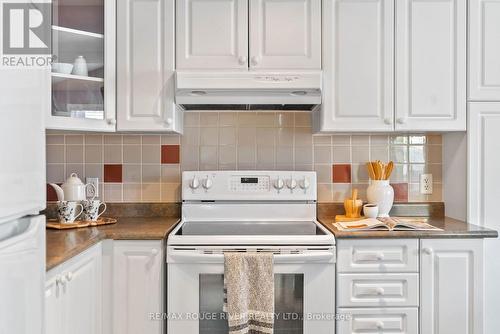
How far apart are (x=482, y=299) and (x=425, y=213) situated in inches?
23.7

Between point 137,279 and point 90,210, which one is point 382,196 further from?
point 90,210

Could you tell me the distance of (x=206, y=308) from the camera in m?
1.81

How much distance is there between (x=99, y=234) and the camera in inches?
68.9

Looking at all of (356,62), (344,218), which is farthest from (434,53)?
(344,218)

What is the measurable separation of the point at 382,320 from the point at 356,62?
49.9 inches

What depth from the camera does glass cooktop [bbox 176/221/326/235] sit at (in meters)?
1.90

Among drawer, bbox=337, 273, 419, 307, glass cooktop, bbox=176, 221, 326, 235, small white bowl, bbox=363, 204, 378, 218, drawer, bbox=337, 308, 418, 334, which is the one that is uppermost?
small white bowl, bbox=363, 204, 378, 218

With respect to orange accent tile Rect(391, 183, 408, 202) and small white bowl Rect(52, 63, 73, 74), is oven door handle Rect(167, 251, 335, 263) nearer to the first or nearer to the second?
orange accent tile Rect(391, 183, 408, 202)

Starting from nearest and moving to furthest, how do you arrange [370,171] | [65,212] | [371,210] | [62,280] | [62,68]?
[62,280], [62,68], [65,212], [371,210], [370,171]

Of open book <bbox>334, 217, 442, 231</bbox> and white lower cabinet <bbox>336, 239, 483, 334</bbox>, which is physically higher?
open book <bbox>334, 217, 442, 231</bbox>

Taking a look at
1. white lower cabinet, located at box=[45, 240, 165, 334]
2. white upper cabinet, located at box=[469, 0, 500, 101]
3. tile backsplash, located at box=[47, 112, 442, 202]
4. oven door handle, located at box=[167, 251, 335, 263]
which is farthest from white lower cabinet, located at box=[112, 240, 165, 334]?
white upper cabinet, located at box=[469, 0, 500, 101]

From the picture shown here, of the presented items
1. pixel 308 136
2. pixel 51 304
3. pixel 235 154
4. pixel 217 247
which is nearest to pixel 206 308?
pixel 217 247

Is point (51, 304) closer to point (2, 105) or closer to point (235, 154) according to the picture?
point (2, 105)

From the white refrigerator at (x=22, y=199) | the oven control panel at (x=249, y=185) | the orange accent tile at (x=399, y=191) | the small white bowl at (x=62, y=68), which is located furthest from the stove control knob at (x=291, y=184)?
the white refrigerator at (x=22, y=199)
